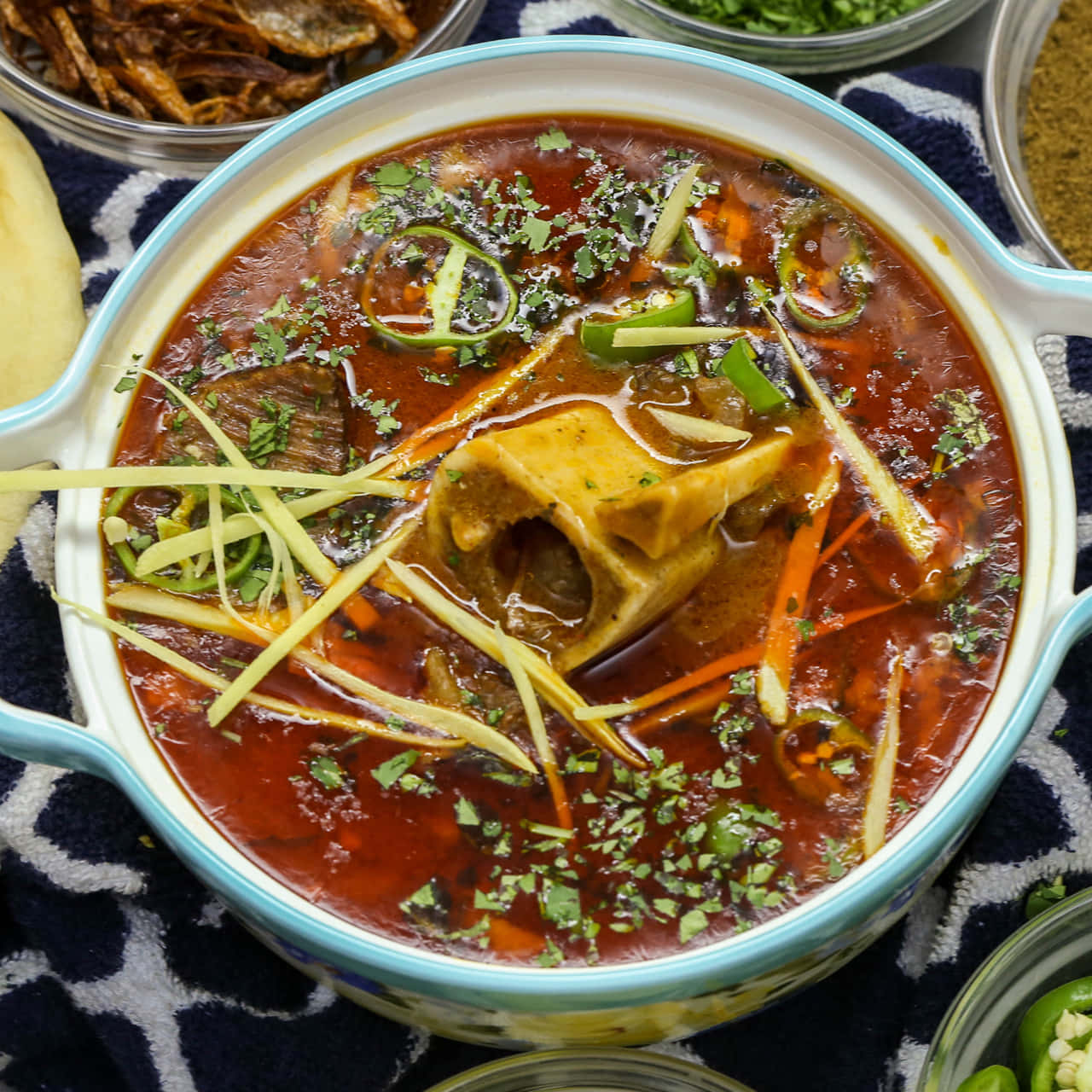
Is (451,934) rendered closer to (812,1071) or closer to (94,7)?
(812,1071)

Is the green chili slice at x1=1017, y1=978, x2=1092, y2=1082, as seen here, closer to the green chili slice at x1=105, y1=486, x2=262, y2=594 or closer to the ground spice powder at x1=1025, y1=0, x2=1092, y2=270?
the ground spice powder at x1=1025, y1=0, x2=1092, y2=270

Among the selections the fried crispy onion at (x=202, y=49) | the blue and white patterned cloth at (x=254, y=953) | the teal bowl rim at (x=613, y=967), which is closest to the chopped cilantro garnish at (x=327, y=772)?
the teal bowl rim at (x=613, y=967)

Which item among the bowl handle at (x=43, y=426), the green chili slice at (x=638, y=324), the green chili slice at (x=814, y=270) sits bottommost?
the bowl handle at (x=43, y=426)

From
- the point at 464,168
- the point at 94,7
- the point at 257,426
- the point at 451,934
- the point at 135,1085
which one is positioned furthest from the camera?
the point at 94,7

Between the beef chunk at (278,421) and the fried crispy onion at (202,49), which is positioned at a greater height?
the fried crispy onion at (202,49)

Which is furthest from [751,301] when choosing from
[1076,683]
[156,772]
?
[156,772]

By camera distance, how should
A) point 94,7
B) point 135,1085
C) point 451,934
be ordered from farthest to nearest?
point 94,7, point 135,1085, point 451,934

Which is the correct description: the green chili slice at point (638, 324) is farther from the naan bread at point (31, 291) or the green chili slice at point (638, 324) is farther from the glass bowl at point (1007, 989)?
the glass bowl at point (1007, 989)

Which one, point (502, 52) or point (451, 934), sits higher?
point (502, 52)
